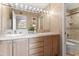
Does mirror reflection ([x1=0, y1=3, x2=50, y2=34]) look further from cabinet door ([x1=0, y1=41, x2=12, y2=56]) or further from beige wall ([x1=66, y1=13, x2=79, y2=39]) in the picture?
beige wall ([x1=66, y1=13, x2=79, y2=39])

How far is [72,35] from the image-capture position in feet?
5.56

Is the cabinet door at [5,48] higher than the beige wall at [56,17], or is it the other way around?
the beige wall at [56,17]

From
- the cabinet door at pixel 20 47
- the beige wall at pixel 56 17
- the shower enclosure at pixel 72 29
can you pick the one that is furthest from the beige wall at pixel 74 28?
the cabinet door at pixel 20 47

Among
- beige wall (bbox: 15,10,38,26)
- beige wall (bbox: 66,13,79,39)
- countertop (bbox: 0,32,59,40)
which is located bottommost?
countertop (bbox: 0,32,59,40)

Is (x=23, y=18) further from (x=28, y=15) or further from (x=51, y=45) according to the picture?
(x=51, y=45)

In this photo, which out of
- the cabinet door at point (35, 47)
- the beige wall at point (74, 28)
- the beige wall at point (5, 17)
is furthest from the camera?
the cabinet door at point (35, 47)

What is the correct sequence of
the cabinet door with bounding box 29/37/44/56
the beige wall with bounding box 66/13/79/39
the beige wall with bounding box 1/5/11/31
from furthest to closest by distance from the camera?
the cabinet door with bounding box 29/37/44/56 < the beige wall with bounding box 66/13/79/39 < the beige wall with bounding box 1/5/11/31

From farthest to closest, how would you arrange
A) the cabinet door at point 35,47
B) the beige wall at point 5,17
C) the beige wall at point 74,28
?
the cabinet door at point 35,47
the beige wall at point 74,28
the beige wall at point 5,17

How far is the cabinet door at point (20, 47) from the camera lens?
5.62 ft

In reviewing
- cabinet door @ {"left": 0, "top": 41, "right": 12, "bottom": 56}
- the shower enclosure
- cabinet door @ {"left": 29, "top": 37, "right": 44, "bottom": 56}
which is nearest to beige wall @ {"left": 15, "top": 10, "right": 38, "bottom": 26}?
cabinet door @ {"left": 29, "top": 37, "right": 44, "bottom": 56}

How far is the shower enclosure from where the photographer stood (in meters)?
1.69

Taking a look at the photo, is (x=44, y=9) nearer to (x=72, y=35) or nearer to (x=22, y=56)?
(x=72, y=35)

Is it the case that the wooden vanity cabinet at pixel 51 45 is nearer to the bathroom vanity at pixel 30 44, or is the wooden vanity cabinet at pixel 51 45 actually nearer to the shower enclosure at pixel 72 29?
the bathroom vanity at pixel 30 44

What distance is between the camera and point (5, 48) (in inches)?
64.5
